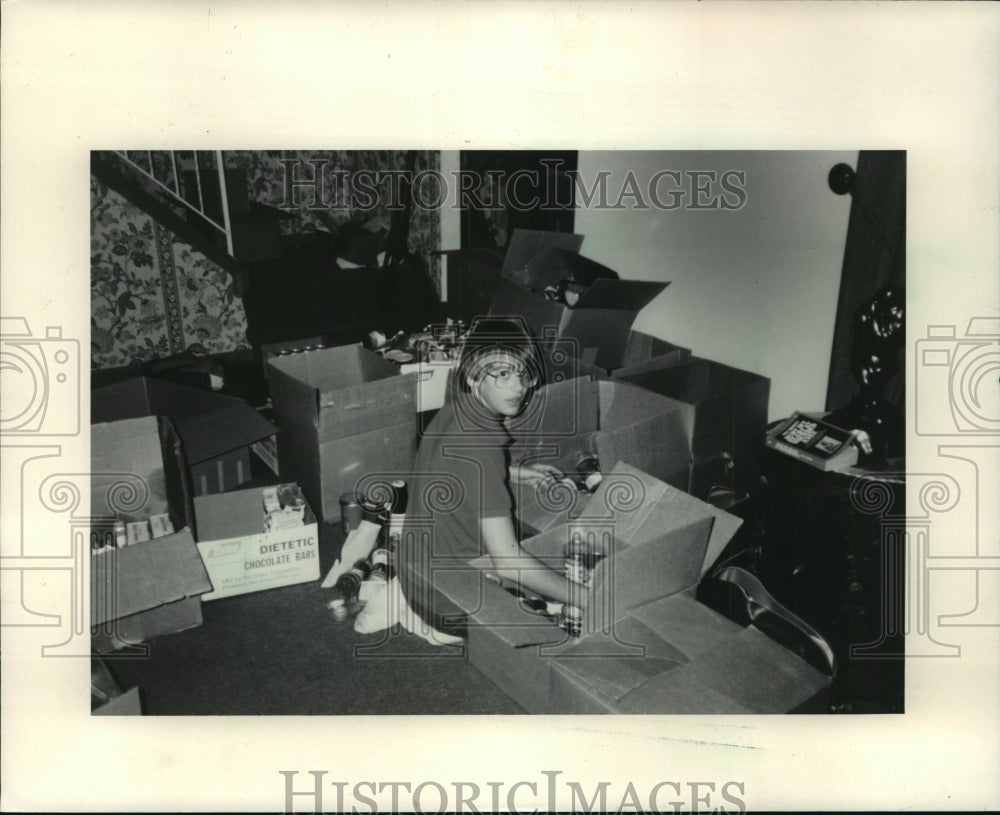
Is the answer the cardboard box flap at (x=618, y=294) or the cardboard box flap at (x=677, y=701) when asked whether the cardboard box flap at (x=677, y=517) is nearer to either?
the cardboard box flap at (x=677, y=701)

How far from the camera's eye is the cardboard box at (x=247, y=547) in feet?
6.93

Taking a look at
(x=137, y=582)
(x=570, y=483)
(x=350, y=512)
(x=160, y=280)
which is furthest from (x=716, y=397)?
(x=160, y=280)

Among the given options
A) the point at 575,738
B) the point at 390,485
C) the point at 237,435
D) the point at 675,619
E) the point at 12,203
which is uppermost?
the point at 12,203

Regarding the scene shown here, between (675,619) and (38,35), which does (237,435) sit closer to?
(38,35)

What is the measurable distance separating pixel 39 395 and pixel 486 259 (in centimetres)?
197

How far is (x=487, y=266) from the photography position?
10.4 ft

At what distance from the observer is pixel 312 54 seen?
1623 mm

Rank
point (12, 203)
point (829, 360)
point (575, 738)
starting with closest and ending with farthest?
1. point (575, 738)
2. point (12, 203)
3. point (829, 360)

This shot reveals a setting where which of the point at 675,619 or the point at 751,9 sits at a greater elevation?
the point at 751,9

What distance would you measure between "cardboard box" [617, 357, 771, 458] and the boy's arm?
0.79m

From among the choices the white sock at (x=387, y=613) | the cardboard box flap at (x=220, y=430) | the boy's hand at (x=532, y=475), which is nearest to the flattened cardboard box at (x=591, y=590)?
the white sock at (x=387, y=613)

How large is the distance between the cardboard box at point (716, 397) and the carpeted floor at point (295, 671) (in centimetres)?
96

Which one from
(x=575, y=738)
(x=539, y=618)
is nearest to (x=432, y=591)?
(x=539, y=618)

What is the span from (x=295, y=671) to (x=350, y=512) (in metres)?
0.60
